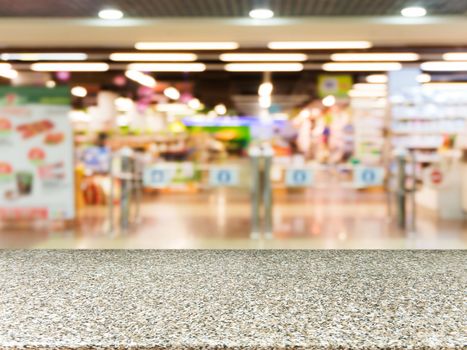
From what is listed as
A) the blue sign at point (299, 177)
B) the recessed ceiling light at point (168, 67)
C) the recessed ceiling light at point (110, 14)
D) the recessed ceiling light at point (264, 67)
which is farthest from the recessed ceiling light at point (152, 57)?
the blue sign at point (299, 177)

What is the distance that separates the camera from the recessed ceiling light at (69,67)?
28.0 feet

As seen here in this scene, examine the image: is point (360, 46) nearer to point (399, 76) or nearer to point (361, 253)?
point (399, 76)

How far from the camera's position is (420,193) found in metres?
9.33

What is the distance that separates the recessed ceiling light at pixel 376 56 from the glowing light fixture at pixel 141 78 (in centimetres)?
327

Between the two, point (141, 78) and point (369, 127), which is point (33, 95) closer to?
point (141, 78)

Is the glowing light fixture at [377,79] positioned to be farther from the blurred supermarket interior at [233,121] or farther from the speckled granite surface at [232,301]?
the speckled granite surface at [232,301]

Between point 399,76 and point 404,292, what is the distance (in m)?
7.09

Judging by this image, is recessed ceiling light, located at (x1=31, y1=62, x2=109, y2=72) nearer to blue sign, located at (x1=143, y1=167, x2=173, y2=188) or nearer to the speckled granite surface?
blue sign, located at (x1=143, y1=167, x2=173, y2=188)

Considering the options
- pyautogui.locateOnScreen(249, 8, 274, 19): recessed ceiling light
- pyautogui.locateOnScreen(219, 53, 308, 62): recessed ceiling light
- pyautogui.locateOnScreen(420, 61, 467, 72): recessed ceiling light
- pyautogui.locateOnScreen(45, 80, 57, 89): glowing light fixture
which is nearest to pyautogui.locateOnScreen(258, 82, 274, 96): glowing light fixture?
pyautogui.locateOnScreen(219, 53, 308, 62): recessed ceiling light

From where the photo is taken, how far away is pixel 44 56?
8219 mm

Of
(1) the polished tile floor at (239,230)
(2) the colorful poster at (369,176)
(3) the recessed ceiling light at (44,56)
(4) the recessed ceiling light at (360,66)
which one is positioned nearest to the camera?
(1) the polished tile floor at (239,230)

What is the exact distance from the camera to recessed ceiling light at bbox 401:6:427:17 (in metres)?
6.14

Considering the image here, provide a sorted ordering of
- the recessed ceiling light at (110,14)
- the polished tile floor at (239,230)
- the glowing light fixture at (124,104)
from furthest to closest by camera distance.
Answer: the glowing light fixture at (124,104) → the recessed ceiling light at (110,14) → the polished tile floor at (239,230)

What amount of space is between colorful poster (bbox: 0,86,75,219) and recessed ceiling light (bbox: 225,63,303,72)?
2.99m
